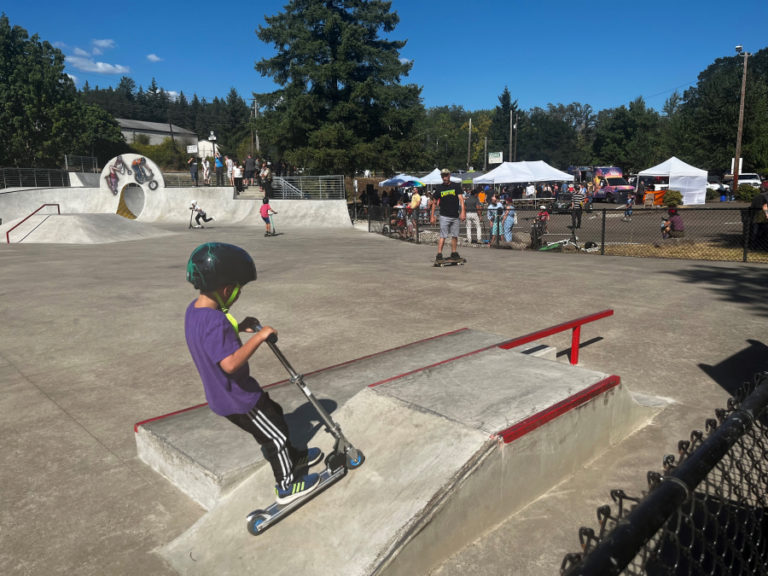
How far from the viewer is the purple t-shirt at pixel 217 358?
274 cm

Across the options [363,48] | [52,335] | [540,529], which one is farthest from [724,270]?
[363,48]

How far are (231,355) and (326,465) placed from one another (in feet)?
2.96

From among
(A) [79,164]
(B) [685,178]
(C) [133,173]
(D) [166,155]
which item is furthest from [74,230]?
(D) [166,155]

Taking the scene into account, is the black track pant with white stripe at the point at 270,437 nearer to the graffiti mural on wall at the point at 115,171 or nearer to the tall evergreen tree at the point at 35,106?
the graffiti mural on wall at the point at 115,171

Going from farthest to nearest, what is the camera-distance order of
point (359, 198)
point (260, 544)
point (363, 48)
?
point (359, 198)
point (363, 48)
point (260, 544)

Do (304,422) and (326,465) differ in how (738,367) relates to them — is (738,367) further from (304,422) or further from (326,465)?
(326,465)

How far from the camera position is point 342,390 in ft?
15.6

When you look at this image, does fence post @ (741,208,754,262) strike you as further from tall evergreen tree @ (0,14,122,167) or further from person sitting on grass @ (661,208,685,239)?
tall evergreen tree @ (0,14,122,167)

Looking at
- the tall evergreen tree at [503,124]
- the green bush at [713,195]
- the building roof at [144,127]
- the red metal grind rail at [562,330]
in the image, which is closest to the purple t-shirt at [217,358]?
the red metal grind rail at [562,330]

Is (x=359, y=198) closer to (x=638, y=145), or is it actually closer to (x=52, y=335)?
(x=52, y=335)

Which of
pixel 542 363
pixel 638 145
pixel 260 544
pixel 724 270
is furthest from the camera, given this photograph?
pixel 638 145

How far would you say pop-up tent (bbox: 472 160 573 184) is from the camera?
28.0 meters

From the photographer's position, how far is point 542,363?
448 centimetres

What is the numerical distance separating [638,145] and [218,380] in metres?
84.0
